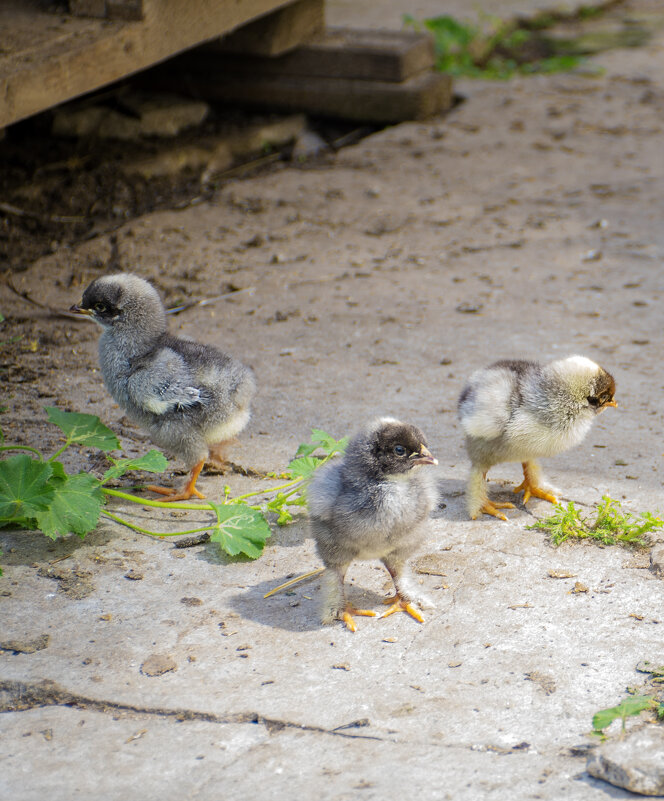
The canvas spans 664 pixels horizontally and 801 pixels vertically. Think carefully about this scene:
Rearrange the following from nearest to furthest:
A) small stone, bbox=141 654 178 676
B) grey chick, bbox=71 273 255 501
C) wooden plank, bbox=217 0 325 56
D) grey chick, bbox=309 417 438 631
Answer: small stone, bbox=141 654 178 676, grey chick, bbox=309 417 438 631, grey chick, bbox=71 273 255 501, wooden plank, bbox=217 0 325 56

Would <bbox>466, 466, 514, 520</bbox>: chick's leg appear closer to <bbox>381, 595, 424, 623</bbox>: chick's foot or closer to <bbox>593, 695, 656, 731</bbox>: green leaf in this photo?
<bbox>381, 595, 424, 623</bbox>: chick's foot

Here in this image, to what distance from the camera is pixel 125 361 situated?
414 cm

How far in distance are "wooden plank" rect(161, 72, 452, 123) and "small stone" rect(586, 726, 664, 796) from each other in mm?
7063

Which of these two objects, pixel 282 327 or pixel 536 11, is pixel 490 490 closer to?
pixel 282 327

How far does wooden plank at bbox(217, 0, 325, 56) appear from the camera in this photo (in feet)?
26.9

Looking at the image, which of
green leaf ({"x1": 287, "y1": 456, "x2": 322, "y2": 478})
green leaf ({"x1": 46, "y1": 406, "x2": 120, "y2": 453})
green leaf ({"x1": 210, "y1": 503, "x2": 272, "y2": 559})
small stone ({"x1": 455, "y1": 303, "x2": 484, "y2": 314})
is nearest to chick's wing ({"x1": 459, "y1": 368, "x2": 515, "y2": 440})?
green leaf ({"x1": 287, "y1": 456, "x2": 322, "y2": 478})

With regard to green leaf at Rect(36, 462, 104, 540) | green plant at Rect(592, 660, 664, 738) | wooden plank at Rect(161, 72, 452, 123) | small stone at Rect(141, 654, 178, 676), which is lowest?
small stone at Rect(141, 654, 178, 676)

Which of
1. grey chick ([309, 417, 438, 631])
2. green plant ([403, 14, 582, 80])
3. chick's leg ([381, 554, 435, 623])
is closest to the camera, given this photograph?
grey chick ([309, 417, 438, 631])

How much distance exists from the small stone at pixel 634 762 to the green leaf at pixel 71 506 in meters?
1.85

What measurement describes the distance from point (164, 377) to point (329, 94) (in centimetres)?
531

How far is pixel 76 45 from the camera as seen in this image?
5520mm

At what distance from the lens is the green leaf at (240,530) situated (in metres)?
3.53

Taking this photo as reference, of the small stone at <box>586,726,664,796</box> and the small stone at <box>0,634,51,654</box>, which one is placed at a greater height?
the small stone at <box>586,726,664,796</box>

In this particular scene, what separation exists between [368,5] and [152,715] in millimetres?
10728
